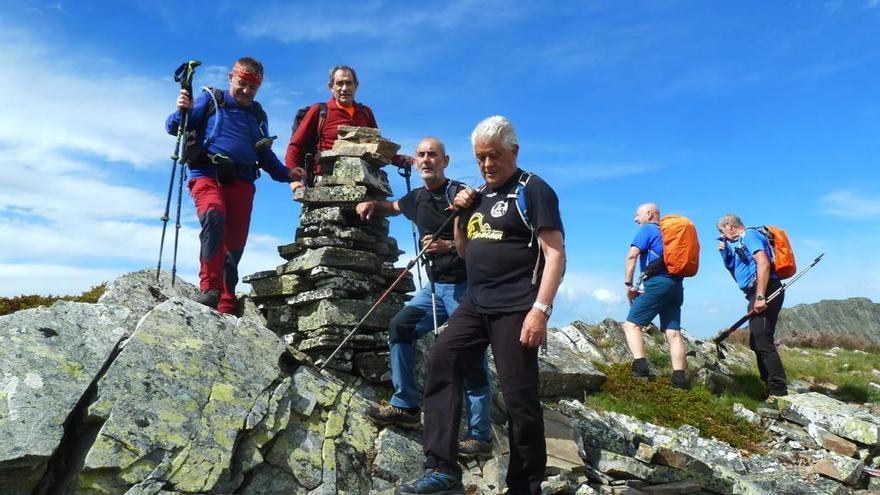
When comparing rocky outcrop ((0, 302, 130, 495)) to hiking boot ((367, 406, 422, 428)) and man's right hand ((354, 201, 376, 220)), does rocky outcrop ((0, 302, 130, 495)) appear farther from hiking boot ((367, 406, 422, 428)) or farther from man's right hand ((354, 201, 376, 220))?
man's right hand ((354, 201, 376, 220))

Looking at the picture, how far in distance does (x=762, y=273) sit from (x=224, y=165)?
10.5 metres

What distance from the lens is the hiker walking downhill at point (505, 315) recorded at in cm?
A: 636

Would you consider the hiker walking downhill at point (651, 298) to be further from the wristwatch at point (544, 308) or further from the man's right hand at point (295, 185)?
the wristwatch at point (544, 308)

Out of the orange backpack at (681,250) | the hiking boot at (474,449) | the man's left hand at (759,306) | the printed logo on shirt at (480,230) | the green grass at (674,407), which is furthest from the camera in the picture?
the man's left hand at (759,306)

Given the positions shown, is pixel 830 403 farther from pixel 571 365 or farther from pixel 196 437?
pixel 196 437

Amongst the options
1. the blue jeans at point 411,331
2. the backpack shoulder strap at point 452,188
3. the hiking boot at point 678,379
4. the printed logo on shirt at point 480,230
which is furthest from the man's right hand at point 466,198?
the hiking boot at point 678,379

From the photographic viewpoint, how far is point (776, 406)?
13766 mm

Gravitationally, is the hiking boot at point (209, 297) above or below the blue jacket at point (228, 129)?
below

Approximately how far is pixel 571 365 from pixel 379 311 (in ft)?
14.7

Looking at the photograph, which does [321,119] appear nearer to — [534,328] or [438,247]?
[438,247]

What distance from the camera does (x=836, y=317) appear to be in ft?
134

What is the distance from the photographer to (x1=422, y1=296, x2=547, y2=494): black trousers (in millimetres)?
6363

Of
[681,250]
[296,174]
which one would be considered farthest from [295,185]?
[681,250]

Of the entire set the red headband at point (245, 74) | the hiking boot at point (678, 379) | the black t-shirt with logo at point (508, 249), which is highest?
the red headband at point (245, 74)
